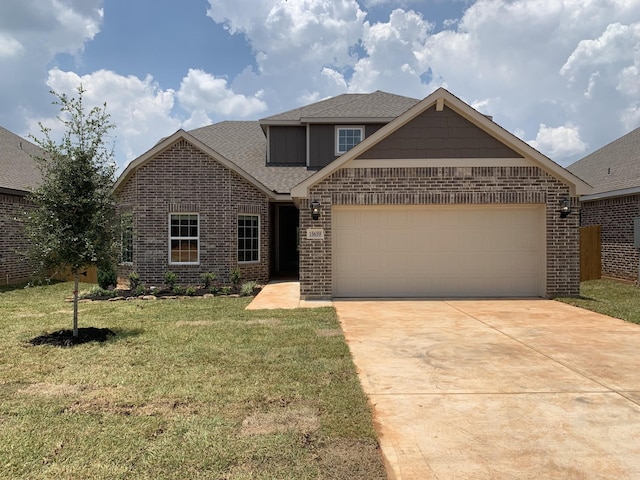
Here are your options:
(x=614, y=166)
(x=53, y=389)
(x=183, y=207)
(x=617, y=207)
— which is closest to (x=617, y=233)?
(x=617, y=207)

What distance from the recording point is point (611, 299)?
11.4 m

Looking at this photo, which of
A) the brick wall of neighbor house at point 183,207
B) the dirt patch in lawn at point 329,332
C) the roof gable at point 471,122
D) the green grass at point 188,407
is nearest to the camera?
the green grass at point 188,407

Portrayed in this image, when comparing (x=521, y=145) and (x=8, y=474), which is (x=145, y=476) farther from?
(x=521, y=145)

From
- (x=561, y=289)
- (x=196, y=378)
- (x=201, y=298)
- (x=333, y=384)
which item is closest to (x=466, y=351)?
(x=333, y=384)

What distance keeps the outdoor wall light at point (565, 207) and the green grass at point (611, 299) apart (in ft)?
7.48

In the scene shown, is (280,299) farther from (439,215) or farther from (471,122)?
(471,122)

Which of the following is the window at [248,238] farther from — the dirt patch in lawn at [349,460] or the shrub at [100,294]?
the dirt patch in lawn at [349,460]

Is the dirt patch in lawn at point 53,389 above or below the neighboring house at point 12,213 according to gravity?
below

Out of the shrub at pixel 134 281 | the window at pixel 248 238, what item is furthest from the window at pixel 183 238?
the window at pixel 248 238

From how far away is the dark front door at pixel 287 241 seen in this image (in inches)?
725

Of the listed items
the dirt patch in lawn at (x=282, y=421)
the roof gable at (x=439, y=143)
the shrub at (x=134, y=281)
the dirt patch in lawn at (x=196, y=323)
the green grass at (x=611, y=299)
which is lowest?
the dirt patch in lawn at (x=282, y=421)

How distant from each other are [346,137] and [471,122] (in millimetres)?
7298

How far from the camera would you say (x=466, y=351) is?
636 cm

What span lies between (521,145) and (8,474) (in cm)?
1179
